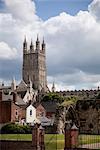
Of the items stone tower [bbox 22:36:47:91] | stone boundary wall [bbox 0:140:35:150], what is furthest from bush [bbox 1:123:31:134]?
stone tower [bbox 22:36:47:91]

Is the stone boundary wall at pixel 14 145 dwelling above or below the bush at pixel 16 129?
below

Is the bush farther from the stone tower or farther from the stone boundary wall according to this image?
the stone tower

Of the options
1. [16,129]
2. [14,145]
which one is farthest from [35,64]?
[14,145]

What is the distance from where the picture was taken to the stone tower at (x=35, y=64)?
159375 millimetres

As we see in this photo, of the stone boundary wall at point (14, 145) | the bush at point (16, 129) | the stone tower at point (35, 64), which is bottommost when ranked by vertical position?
the stone boundary wall at point (14, 145)

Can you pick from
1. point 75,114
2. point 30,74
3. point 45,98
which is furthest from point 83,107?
point 30,74

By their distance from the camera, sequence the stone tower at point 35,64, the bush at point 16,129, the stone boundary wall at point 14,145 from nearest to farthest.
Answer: the stone boundary wall at point 14,145 < the bush at point 16,129 < the stone tower at point 35,64

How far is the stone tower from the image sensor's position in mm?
159375

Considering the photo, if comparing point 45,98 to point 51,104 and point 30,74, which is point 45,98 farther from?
point 30,74

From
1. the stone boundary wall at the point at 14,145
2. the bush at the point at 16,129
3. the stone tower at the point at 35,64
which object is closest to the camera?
the stone boundary wall at the point at 14,145

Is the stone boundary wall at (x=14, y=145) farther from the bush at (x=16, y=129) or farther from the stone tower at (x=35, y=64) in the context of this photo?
the stone tower at (x=35, y=64)

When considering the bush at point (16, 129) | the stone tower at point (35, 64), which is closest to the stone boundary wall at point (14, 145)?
the bush at point (16, 129)

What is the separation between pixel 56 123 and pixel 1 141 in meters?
14.8

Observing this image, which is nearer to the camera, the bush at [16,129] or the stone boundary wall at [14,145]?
the stone boundary wall at [14,145]
